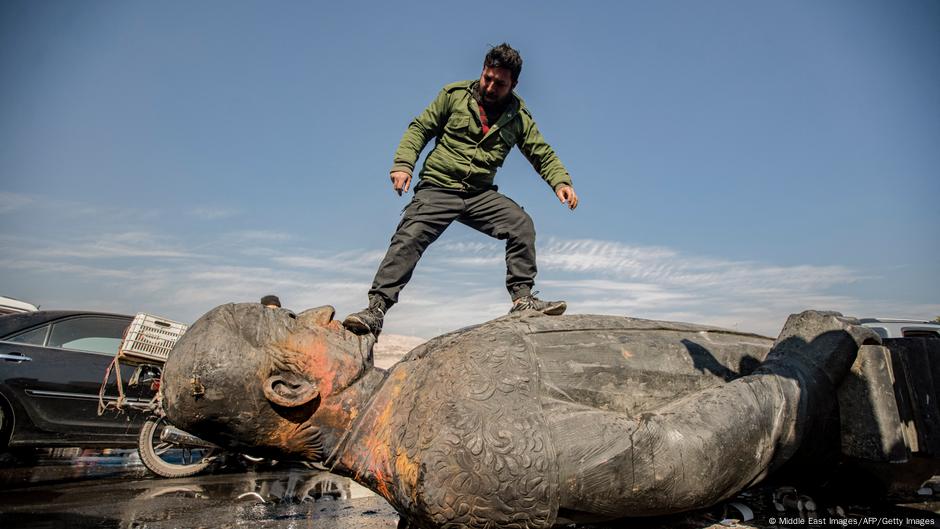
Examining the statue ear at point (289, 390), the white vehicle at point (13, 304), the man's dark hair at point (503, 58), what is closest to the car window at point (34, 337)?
the white vehicle at point (13, 304)

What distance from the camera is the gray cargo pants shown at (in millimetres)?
3406

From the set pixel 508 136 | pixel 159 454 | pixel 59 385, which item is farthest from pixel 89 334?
pixel 508 136

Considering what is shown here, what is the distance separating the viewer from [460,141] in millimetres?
3744

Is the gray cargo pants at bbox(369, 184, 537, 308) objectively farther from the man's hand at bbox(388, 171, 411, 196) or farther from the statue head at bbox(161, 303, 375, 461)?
the statue head at bbox(161, 303, 375, 461)

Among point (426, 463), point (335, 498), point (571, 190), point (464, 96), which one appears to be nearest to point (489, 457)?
point (426, 463)

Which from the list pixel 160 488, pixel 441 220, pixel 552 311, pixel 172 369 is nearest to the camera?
pixel 172 369

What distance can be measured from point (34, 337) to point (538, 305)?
5558 millimetres

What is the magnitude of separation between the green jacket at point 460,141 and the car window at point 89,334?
4.56 meters

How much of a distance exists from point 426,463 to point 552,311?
1.15 meters

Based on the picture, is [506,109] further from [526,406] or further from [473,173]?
[526,406]

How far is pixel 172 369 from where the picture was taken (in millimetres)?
2350

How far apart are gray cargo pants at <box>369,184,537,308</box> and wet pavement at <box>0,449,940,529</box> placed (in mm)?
1583

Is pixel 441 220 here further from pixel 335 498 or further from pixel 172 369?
pixel 335 498

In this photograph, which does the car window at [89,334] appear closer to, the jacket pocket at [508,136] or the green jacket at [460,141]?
the green jacket at [460,141]
